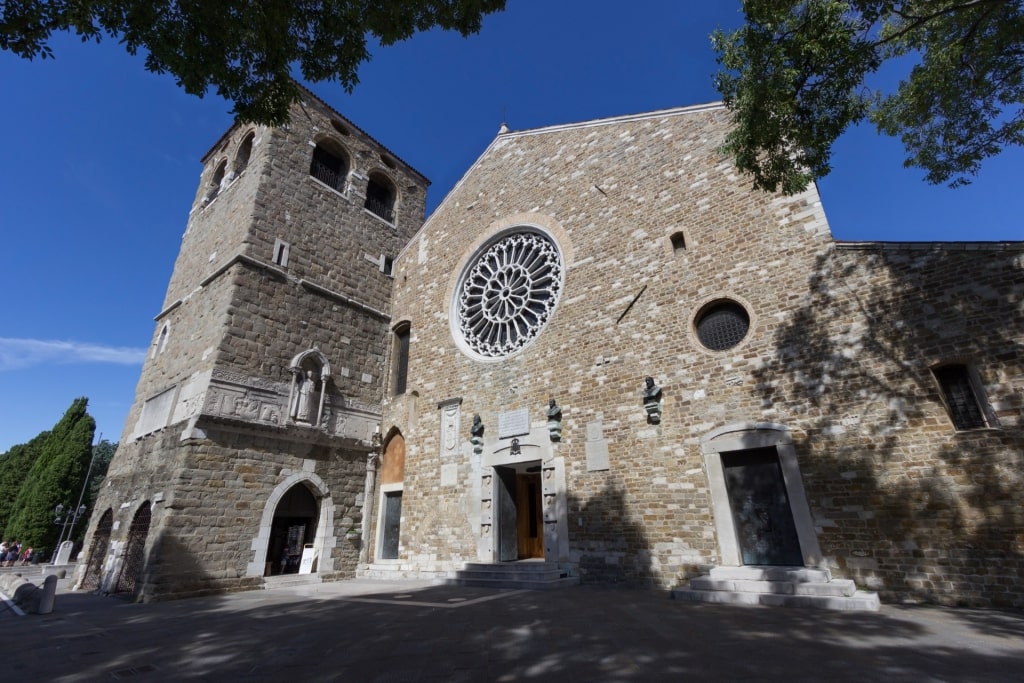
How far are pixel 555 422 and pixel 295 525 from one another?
6611mm

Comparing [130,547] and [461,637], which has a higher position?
[130,547]

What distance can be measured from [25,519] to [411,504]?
987 inches

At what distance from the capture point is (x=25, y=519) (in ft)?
76.8

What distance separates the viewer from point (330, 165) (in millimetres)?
15414

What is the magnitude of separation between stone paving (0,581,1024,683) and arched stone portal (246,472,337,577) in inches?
124

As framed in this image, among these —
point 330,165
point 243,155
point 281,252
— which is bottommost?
point 281,252

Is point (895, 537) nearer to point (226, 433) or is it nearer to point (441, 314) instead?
point (441, 314)

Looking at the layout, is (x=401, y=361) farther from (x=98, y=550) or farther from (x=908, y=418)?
(x=908, y=418)

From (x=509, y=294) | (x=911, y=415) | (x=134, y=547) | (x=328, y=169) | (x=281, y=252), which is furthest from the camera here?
(x=328, y=169)

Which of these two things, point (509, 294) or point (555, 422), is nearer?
point (555, 422)

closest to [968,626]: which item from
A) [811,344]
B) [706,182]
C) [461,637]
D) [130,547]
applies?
[811,344]

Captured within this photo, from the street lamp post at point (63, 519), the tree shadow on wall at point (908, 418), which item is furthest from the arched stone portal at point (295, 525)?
the street lamp post at point (63, 519)

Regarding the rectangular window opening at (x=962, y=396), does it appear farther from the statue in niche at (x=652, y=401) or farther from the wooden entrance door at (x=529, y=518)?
the wooden entrance door at (x=529, y=518)

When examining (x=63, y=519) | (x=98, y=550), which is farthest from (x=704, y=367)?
(x=63, y=519)
